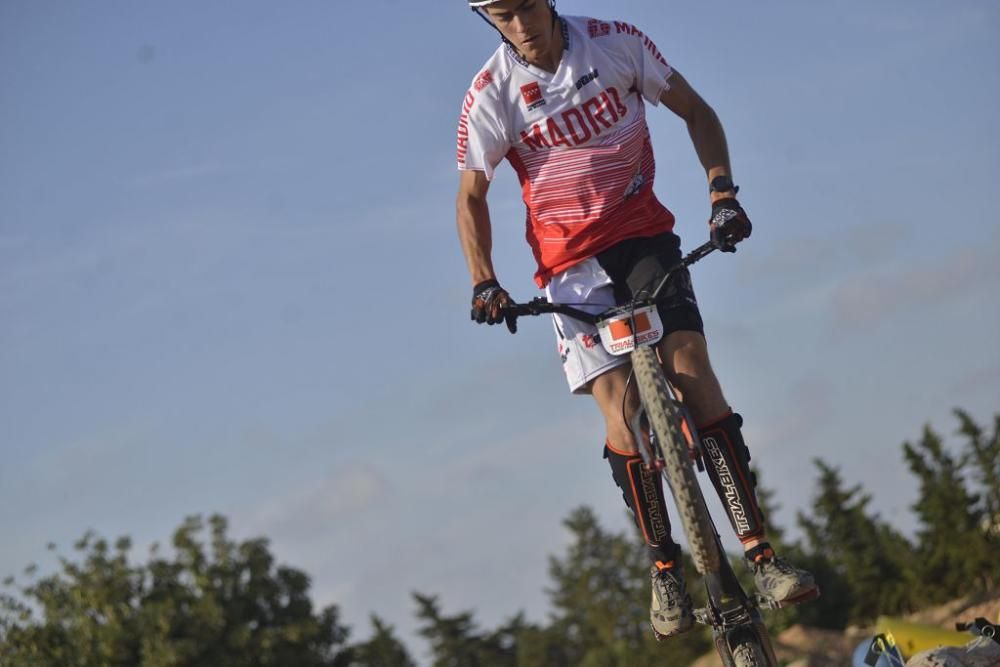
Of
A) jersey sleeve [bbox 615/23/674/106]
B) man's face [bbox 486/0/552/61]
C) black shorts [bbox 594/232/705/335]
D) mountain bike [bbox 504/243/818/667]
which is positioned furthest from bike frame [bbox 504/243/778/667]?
man's face [bbox 486/0/552/61]

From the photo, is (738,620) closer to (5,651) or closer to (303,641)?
(5,651)

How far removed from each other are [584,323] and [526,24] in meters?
1.42

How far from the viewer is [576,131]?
6.72 metres

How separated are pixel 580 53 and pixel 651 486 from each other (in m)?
2.08

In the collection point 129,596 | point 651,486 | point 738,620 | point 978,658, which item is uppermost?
point 129,596

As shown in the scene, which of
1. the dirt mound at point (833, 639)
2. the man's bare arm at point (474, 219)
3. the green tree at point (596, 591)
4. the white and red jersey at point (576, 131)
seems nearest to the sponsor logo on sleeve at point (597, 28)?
the white and red jersey at point (576, 131)

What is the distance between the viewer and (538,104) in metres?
6.71

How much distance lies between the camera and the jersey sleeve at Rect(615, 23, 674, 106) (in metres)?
6.80

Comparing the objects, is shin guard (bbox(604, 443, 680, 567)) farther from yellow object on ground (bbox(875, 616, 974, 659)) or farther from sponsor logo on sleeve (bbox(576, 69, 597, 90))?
yellow object on ground (bbox(875, 616, 974, 659))

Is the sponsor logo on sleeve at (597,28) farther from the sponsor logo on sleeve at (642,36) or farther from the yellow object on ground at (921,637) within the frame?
the yellow object on ground at (921,637)

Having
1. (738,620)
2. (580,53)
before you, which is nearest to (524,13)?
(580,53)

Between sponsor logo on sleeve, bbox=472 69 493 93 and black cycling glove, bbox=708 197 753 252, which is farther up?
sponsor logo on sleeve, bbox=472 69 493 93

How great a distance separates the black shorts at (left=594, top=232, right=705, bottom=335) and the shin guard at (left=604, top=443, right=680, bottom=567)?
2.25 feet

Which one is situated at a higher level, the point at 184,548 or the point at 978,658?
the point at 184,548
